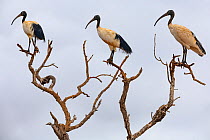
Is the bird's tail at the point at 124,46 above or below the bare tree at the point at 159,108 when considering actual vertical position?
above

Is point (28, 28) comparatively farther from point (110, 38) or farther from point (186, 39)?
point (186, 39)

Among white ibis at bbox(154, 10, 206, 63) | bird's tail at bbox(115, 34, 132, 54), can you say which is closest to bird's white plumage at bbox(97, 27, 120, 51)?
bird's tail at bbox(115, 34, 132, 54)

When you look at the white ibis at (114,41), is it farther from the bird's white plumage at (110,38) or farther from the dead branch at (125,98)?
the dead branch at (125,98)

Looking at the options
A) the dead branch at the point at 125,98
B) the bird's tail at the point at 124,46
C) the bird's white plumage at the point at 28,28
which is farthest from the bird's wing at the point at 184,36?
the bird's white plumage at the point at 28,28

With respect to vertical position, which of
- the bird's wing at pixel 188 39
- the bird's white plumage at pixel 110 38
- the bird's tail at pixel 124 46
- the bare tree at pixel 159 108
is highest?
the bird's white plumage at pixel 110 38

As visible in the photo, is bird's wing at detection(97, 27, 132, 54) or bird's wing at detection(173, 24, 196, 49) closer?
bird's wing at detection(173, 24, 196, 49)

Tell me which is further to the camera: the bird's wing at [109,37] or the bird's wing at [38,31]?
the bird's wing at [38,31]

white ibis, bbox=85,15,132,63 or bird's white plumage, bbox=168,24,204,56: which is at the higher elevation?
white ibis, bbox=85,15,132,63

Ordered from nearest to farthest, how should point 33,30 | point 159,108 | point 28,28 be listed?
1. point 159,108
2. point 33,30
3. point 28,28

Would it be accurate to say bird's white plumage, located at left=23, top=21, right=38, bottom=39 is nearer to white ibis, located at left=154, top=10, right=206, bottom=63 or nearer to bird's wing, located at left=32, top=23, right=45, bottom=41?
bird's wing, located at left=32, top=23, right=45, bottom=41

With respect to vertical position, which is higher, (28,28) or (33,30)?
(28,28)

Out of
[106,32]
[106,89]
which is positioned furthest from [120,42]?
[106,89]

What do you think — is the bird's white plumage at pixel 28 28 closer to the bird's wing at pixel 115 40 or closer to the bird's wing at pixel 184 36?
the bird's wing at pixel 115 40

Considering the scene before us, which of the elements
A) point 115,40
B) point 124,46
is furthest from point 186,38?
point 115,40
